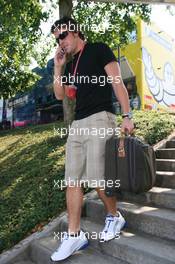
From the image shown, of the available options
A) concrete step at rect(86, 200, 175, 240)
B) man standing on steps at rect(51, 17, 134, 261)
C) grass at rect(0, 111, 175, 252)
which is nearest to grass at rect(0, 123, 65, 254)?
grass at rect(0, 111, 175, 252)

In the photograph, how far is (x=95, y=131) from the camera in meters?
3.79

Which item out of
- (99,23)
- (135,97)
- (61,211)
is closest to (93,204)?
(61,211)

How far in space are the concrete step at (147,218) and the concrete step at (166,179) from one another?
500mm

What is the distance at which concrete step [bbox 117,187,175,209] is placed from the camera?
13.9 feet

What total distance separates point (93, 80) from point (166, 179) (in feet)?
5.66

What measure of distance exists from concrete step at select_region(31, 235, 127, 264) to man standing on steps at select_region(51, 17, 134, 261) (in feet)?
0.24

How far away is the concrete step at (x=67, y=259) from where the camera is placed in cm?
373

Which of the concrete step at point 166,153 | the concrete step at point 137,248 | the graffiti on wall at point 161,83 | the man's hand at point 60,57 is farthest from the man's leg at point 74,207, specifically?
the graffiti on wall at point 161,83

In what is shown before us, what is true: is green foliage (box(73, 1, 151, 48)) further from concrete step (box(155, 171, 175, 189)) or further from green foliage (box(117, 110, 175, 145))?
concrete step (box(155, 171, 175, 189))

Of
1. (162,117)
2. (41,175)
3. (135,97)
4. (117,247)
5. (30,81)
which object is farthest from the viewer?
(135,97)

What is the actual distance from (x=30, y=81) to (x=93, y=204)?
56.5 feet

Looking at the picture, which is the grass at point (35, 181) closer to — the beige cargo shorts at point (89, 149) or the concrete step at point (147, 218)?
the concrete step at point (147, 218)

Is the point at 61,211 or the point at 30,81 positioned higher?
the point at 30,81

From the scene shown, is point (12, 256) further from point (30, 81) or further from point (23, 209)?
point (30, 81)
